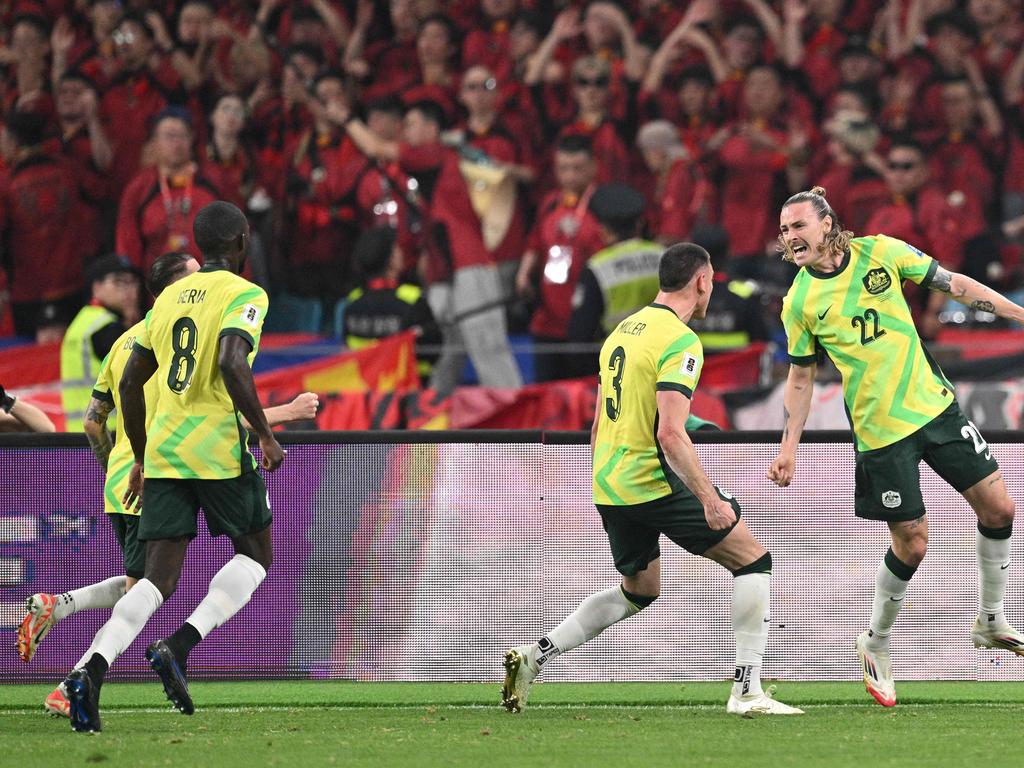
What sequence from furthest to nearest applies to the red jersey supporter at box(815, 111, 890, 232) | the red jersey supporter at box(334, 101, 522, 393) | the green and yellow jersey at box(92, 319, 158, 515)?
the red jersey supporter at box(815, 111, 890, 232), the red jersey supporter at box(334, 101, 522, 393), the green and yellow jersey at box(92, 319, 158, 515)

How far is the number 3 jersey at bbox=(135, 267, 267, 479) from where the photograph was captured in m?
6.51

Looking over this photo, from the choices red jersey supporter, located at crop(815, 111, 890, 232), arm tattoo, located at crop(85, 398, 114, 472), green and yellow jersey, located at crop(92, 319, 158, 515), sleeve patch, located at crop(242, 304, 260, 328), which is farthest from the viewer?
red jersey supporter, located at crop(815, 111, 890, 232)

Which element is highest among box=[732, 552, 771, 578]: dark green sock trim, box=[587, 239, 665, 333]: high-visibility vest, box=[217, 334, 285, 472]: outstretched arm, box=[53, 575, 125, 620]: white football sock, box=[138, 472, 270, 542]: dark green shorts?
box=[217, 334, 285, 472]: outstretched arm

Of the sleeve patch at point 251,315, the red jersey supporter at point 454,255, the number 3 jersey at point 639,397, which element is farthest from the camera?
the red jersey supporter at point 454,255

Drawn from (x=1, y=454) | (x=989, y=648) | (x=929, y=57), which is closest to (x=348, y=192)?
(x=929, y=57)

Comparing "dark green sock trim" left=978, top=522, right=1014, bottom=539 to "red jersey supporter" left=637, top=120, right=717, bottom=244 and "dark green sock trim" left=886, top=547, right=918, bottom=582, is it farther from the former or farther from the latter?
"red jersey supporter" left=637, top=120, right=717, bottom=244

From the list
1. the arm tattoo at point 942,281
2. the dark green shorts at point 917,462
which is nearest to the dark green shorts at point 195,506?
the dark green shorts at point 917,462

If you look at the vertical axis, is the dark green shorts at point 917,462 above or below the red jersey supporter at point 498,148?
above

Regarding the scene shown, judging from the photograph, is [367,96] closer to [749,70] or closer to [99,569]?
[749,70]

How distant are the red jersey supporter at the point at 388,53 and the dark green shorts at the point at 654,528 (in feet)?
33.5

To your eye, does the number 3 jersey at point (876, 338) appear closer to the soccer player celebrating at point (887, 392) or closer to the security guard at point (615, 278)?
the soccer player celebrating at point (887, 392)

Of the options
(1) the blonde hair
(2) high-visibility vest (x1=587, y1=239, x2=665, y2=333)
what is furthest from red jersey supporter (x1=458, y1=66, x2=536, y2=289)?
(1) the blonde hair

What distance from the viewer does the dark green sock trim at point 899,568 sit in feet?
23.8

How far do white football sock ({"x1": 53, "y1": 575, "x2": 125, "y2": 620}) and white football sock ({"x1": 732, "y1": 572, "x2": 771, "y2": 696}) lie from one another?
2.87 m
